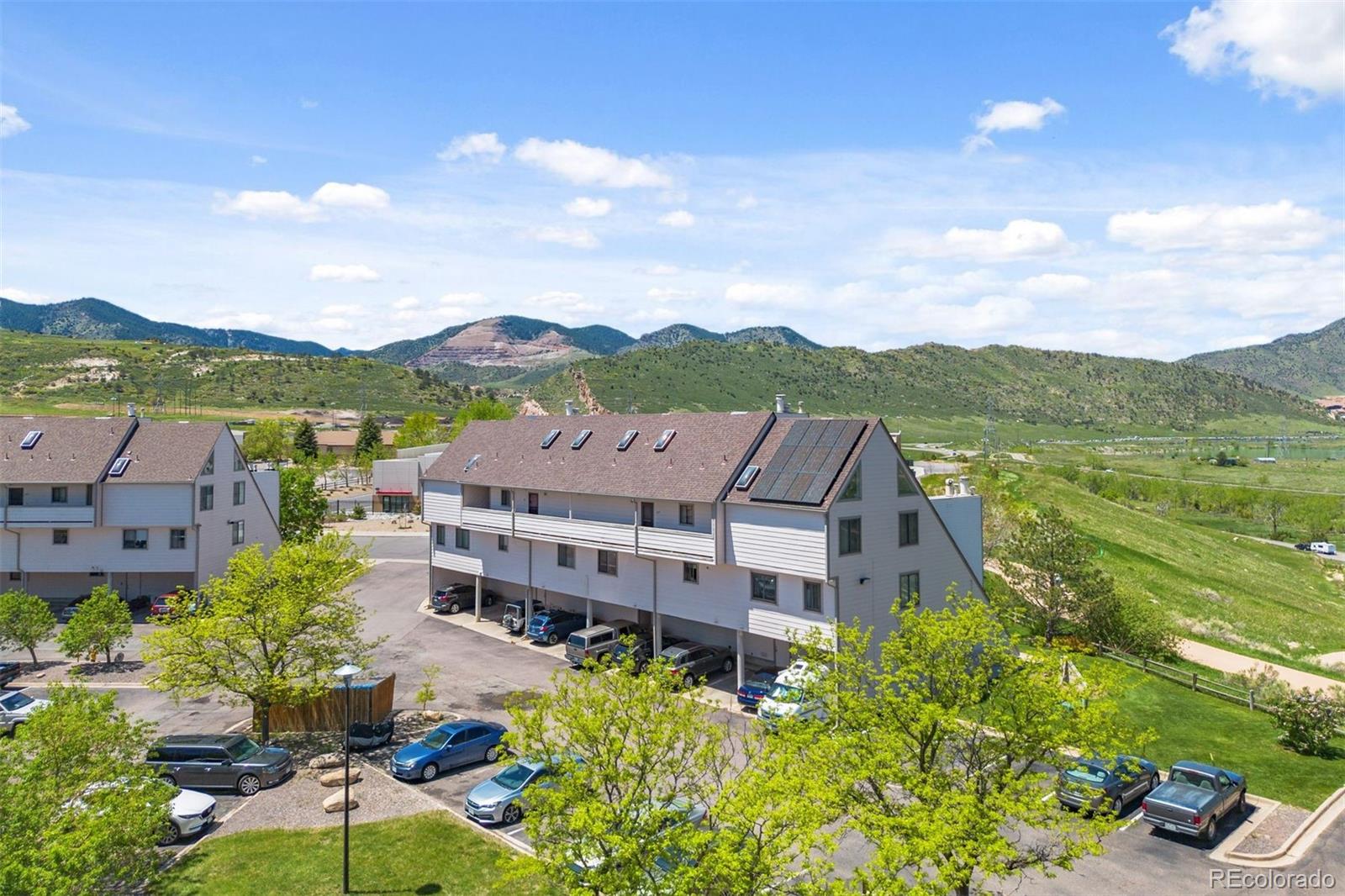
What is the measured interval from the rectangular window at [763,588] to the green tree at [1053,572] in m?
17.0

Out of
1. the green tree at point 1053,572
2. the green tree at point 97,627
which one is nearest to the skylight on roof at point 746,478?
the green tree at point 1053,572

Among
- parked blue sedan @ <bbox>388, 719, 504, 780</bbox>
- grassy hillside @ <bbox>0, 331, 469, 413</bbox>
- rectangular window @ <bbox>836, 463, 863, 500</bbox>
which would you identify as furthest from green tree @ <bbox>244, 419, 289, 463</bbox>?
rectangular window @ <bbox>836, 463, 863, 500</bbox>

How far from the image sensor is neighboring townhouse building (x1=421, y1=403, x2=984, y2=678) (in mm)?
34594

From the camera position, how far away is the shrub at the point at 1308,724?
103ft

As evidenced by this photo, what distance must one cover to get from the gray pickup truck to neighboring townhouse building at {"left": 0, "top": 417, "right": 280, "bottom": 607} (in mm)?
53480

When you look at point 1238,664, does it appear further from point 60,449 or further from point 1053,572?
point 60,449

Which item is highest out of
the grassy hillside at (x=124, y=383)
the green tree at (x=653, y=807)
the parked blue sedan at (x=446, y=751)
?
the grassy hillside at (x=124, y=383)

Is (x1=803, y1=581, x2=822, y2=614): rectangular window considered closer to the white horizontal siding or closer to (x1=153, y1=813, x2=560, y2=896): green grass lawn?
the white horizontal siding

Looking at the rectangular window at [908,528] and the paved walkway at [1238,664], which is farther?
the paved walkway at [1238,664]

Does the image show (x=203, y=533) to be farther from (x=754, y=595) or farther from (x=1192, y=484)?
(x=1192, y=484)

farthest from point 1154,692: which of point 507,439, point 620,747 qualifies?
point 507,439

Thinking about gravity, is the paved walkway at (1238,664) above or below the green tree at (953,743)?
below

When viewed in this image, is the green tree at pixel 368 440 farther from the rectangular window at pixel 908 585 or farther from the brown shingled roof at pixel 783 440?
the rectangular window at pixel 908 585

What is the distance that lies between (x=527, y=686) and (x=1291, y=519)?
135301mm
